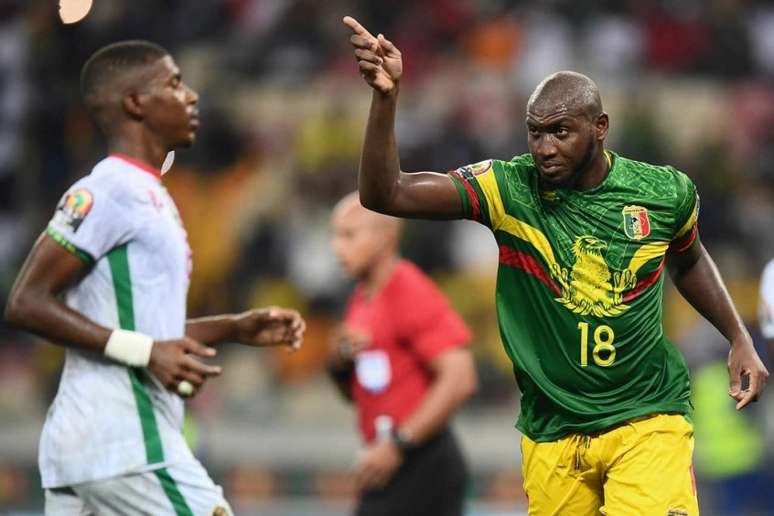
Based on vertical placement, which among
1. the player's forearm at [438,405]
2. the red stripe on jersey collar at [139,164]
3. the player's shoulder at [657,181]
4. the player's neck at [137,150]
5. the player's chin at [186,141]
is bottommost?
the player's forearm at [438,405]

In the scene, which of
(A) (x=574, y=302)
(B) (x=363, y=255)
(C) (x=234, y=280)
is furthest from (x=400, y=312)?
(C) (x=234, y=280)

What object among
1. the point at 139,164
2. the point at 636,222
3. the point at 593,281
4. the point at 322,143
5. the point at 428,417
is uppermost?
the point at 322,143

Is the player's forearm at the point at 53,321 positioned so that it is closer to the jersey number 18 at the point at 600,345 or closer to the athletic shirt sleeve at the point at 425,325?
the jersey number 18 at the point at 600,345

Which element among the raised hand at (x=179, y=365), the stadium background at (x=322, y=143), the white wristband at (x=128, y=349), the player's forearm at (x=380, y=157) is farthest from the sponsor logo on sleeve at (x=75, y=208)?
the stadium background at (x=322, y=143)

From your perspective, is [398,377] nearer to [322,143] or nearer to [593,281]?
[593,281]

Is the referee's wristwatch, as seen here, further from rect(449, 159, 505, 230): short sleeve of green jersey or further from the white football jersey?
rect(449, 159, 505, 230): short sleeve of green jersey

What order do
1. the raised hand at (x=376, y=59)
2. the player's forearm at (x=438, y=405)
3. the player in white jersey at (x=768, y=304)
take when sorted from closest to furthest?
the raised hand at (x=376, y=59), the player in white jersey at (x=768, y=304), the player's forearm at (x=438, y=405)

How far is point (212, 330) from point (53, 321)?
0.84 m

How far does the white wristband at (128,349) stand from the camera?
4938 millimetres

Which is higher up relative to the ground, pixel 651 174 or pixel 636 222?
pixel 651 174

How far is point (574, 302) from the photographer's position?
16.3ft

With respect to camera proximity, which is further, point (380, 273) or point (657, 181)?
point (380, 273)

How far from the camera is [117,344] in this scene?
16.2ft

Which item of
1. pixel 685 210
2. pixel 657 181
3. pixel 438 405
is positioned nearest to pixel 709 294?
pixel 685 210
